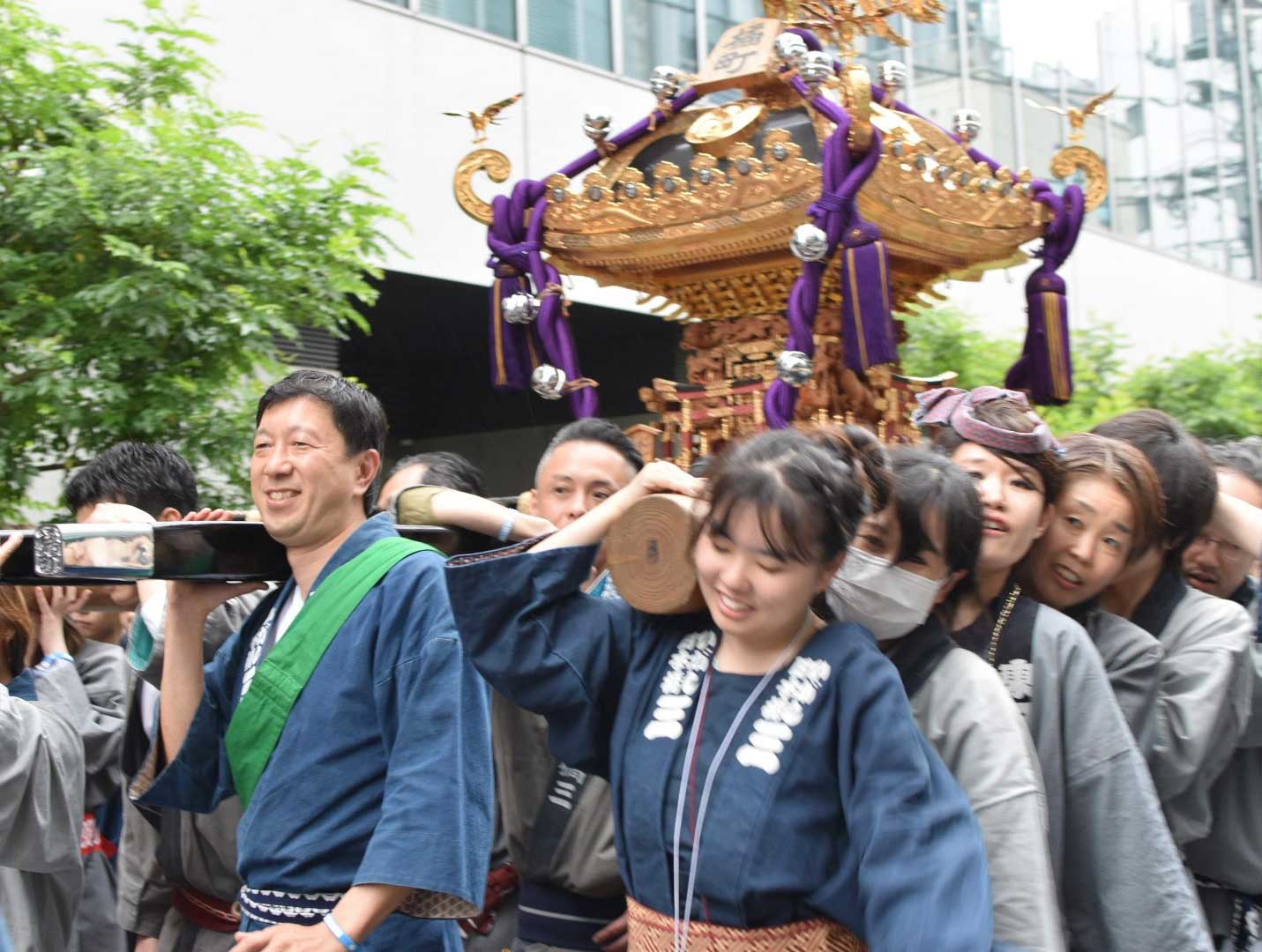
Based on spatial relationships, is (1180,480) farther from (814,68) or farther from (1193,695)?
(814,68)

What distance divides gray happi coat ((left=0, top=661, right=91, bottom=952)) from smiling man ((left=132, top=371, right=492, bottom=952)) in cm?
60

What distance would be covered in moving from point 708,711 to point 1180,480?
1292 millimetres

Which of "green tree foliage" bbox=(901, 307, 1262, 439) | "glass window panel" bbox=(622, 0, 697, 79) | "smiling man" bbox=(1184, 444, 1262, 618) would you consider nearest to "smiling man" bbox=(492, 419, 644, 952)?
"smiling man" bbox=(1184, 444, 1262, 618)

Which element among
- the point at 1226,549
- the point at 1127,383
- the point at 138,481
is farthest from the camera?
the point at 1127,383

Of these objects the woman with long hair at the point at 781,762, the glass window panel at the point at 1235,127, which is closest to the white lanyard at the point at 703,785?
the woman with long hair at the point at 781,762

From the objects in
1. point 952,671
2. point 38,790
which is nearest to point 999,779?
point 952,671

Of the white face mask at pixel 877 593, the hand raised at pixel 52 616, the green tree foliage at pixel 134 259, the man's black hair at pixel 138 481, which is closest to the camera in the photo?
the white face mask at pixel 877 593

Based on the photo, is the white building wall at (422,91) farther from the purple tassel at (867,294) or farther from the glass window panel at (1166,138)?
the glass window panel at (1166,138)

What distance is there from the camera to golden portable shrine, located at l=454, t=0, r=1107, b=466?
3.69 m

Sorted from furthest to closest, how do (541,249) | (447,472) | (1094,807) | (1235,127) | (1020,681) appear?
(1235,127)
(541,249)
(447,472)
(1020,681)
(1094,807)

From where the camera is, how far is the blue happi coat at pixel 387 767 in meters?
2.15

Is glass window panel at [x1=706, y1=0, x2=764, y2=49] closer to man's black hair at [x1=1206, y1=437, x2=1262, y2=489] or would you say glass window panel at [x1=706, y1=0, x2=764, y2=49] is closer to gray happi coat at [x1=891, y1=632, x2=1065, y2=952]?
man's black hair at [x1=1206, y1=437, x2=1262, y2=489]

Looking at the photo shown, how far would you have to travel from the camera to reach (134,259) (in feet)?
16.5

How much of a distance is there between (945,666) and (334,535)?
1025 mm
